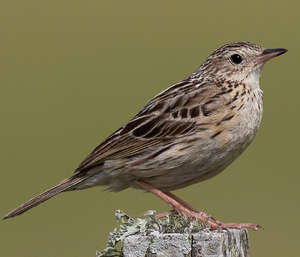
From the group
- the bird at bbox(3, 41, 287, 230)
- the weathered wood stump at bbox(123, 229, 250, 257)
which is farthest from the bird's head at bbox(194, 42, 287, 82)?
the weathered wood stump at bbox(123, 229, 250, 257)

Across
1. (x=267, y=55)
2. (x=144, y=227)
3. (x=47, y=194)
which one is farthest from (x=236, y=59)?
(x=144, y=227)

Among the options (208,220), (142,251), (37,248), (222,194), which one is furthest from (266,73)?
(142,251)

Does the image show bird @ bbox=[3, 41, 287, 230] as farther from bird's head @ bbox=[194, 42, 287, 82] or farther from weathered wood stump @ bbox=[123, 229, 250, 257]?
weathered wood stump @ bbox=[123, 229, 250, 257]

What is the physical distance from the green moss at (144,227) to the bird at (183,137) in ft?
5.32

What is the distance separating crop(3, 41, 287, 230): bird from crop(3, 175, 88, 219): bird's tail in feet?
0.03

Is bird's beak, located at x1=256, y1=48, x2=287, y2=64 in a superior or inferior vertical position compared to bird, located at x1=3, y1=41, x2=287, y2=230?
superior

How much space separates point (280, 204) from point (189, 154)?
12.5 feet

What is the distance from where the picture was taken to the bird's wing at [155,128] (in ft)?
29.5

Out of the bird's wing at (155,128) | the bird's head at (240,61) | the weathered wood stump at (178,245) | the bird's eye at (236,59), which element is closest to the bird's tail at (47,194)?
the bird's wing at (155,128)

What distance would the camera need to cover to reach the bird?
28.4 ft

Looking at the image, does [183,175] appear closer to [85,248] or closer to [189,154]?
[189,154]

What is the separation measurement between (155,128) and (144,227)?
2.64 meters

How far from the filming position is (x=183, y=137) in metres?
8.81

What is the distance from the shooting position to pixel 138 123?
29.9ft
